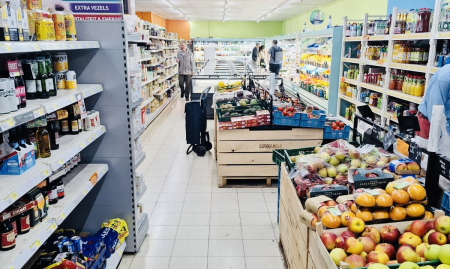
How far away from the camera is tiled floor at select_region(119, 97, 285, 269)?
336cm

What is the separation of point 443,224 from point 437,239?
101 millimetres

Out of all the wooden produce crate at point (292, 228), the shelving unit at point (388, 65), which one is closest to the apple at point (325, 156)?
the wooden produce crate at point (292, 228)

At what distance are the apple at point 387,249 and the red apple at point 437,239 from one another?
0.18 meters

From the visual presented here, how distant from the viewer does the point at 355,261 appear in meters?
1.69

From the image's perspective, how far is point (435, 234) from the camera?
1713 mm

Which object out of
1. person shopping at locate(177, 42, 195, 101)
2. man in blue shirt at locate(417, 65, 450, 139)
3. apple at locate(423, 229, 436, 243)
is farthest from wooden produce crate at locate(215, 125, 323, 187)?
person shopping at locate(177, 42, 195, 101)

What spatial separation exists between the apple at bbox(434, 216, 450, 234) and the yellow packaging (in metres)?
2.52

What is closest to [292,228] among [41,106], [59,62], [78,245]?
[78,245]

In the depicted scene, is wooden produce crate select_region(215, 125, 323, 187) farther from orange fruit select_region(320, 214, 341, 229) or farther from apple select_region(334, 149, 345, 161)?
orange fruit select_region(320, 214, 341, 229)

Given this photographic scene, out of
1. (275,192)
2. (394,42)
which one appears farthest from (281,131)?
(394,42)

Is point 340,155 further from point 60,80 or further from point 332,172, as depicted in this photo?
point 60,80

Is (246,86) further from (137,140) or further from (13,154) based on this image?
(13,154)

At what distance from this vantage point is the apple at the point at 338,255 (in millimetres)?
1729

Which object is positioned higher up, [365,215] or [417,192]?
[417,192]
